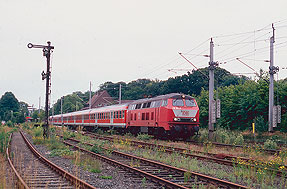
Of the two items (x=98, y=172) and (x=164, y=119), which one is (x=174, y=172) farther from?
(x=164, y=119)

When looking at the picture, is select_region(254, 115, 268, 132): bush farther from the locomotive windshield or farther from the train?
the locomotive windshield

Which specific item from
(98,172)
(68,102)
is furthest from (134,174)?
(68,102)

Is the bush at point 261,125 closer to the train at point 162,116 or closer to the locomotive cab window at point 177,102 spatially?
the train at point 162,116

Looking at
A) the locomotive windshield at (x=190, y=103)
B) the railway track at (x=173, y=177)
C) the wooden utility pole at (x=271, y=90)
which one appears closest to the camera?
the railway track at (x=173, y=177)

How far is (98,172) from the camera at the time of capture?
35.0 ft

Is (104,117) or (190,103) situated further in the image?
(104,117)

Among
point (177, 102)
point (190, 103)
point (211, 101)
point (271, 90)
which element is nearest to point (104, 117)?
point (190, 103)

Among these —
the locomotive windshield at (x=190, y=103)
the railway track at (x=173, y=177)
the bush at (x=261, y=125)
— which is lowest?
the railway track at (x=173, y=177)

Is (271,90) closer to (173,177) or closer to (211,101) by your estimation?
(211,101)

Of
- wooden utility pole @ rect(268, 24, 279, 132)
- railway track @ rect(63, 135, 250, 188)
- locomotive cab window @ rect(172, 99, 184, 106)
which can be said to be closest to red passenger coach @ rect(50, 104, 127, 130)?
locomotive cab window @ rect(172, 99, 184, 106)

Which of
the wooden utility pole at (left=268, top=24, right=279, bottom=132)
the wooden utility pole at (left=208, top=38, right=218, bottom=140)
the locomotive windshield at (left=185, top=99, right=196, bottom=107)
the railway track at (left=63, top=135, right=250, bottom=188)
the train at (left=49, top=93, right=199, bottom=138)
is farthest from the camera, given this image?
the wooden utility pole at (left=268, top=24, right=279, bottom=132)

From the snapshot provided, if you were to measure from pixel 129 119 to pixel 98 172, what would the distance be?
18668mm

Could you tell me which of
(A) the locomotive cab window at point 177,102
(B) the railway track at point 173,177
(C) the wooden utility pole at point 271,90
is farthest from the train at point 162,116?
(B) the railway track at point 173,177

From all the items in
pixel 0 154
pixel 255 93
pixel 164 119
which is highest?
pixel 255 93
